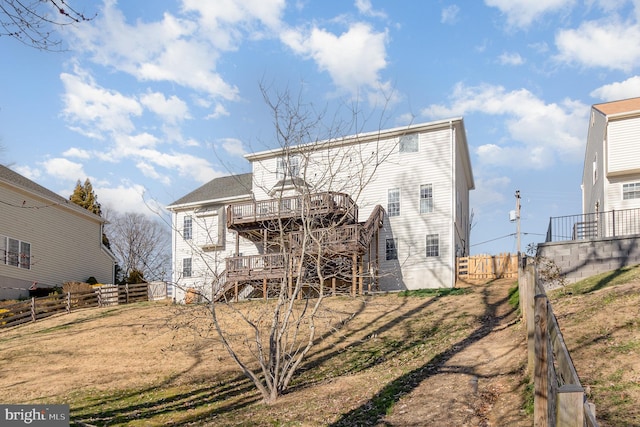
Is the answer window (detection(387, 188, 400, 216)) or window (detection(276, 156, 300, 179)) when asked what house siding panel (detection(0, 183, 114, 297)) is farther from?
window (detection(387, 188, 400, 216))

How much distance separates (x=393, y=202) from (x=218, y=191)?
1223 cm

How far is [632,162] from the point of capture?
25469mm

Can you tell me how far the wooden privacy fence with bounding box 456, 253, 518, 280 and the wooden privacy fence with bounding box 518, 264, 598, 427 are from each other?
18029 mm

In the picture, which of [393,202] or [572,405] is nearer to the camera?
[572,405]

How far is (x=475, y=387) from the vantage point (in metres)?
11.4

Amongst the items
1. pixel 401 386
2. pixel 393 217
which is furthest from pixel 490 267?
pixel 401 386

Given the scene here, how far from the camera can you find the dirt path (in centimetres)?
970

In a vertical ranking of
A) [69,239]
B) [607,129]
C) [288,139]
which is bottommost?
[69,239]

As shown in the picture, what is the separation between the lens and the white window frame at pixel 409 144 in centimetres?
3006

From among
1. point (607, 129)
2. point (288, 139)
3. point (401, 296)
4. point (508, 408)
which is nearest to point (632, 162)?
point (607, 129)

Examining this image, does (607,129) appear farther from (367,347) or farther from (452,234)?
(367,347)

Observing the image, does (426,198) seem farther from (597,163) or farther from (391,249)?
(597,163)

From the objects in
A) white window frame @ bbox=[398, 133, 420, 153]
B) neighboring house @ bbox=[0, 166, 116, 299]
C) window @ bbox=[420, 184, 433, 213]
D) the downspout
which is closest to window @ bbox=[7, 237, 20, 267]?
neighboring house @ bbox=[0, 166, 116, 299]

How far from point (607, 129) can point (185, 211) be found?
24.2m
